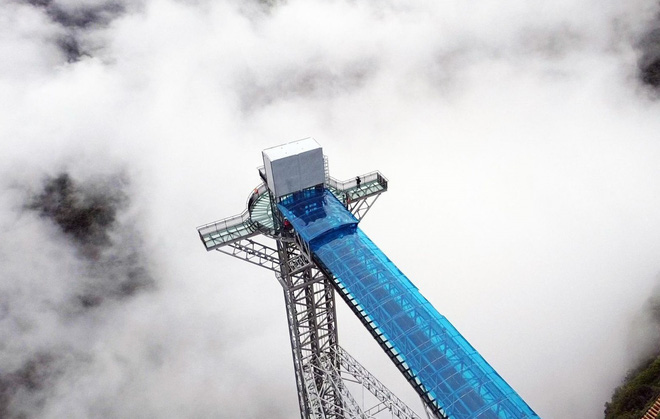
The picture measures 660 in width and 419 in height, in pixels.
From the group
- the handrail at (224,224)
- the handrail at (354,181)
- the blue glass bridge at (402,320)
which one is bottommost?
the blue glass bridge at (402,320)

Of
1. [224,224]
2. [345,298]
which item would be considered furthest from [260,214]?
[345,298]

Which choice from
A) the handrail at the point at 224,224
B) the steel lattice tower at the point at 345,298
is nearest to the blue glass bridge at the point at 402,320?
the steel lattice tower at the point at 345,298

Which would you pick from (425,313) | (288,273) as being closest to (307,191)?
(288,273)

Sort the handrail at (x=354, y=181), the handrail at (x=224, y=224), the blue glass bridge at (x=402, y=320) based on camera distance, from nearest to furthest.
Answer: the blue glass bridge at (x=402, y=320), the handrail at (x=224, y=224), the handrail at (x=354, y=181)

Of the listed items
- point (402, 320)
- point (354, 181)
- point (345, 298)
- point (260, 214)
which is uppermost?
point (260, 214)

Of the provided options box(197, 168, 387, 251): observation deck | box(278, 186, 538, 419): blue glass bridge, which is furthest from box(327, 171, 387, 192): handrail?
box(278, 186, 538, 419): blue glass bridge

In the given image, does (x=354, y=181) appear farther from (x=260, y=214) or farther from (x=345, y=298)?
(x=345, y=298)

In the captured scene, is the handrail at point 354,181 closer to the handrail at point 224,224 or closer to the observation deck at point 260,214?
the observation deck at point 260,214

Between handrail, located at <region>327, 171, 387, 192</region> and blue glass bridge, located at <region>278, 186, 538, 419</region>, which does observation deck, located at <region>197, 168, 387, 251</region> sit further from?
blue glass bridge, located at <region>278, 186, 538, 419</region>
